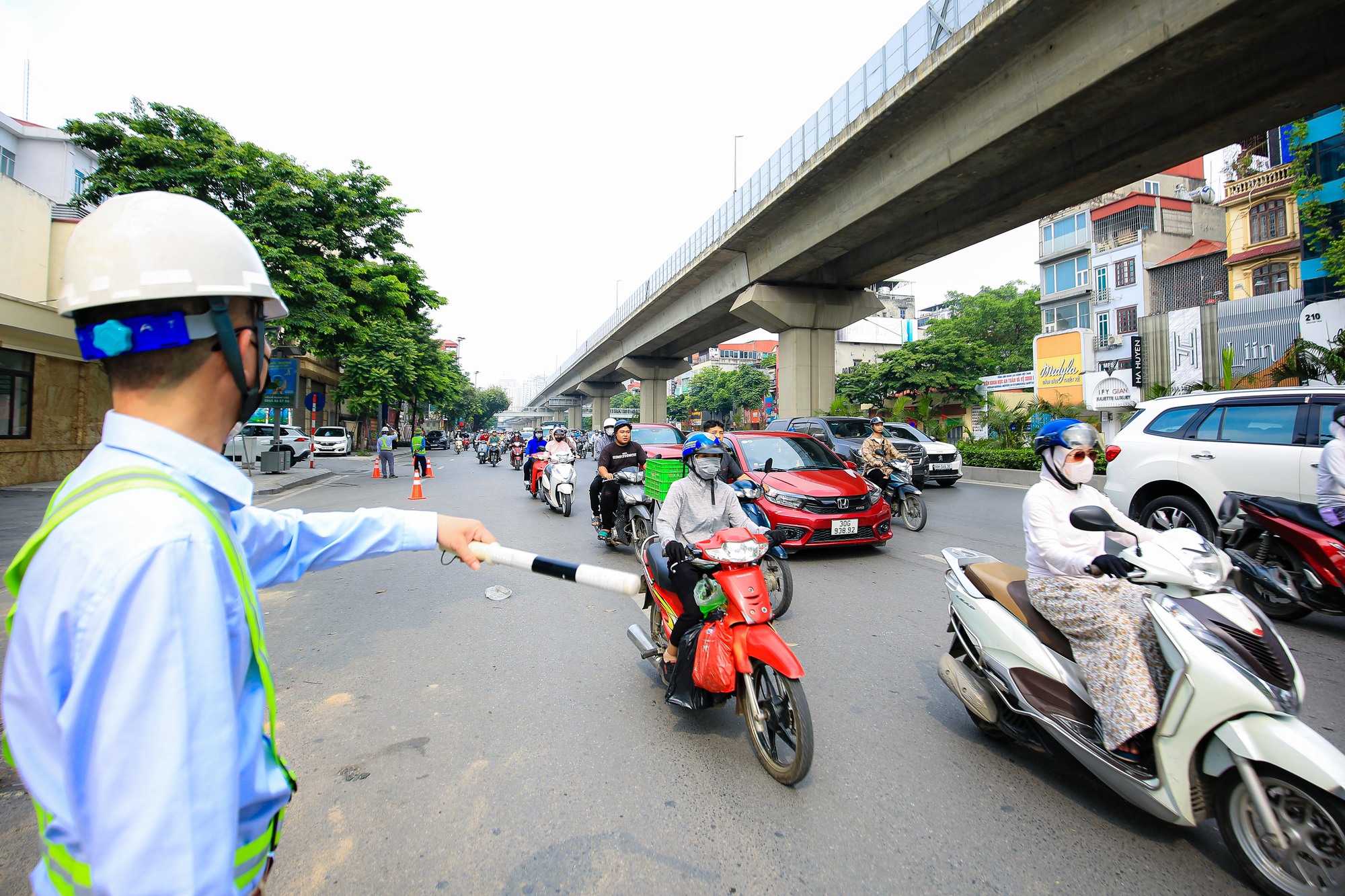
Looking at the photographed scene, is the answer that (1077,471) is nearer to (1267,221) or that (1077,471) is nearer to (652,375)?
(1267,221)

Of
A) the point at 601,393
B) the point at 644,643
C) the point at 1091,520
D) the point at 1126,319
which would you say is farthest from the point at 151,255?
the point at 601,393

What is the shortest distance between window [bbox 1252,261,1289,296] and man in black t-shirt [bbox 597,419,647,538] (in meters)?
30.1

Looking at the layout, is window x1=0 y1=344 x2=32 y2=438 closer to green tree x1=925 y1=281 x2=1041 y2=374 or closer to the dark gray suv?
the dark gray suv

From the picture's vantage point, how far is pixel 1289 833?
2107 millimetres

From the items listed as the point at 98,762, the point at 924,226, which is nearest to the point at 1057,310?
the point at 924,226

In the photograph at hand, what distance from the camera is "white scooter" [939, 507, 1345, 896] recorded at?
6.70 ft

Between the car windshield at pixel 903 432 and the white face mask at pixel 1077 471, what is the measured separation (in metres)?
12.9

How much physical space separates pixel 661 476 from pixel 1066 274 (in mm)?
43021

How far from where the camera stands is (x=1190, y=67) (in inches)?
395

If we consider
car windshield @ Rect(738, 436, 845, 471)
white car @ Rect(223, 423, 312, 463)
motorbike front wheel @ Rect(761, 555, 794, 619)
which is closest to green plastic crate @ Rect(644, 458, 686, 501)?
car windshield @ Rect(738, 436, 845, 471)

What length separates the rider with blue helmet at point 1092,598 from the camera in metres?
2.44

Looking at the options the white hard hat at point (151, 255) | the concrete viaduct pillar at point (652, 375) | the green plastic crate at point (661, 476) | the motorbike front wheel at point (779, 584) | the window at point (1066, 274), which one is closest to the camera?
the white hard hat at point (151, 255)

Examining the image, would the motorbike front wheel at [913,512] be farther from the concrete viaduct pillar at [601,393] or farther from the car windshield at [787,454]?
the concrete viaduct pillar at [601,393]

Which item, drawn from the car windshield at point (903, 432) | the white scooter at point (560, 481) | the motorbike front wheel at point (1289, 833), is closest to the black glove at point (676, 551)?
the motorbike front wheel at point (1289, 833)
